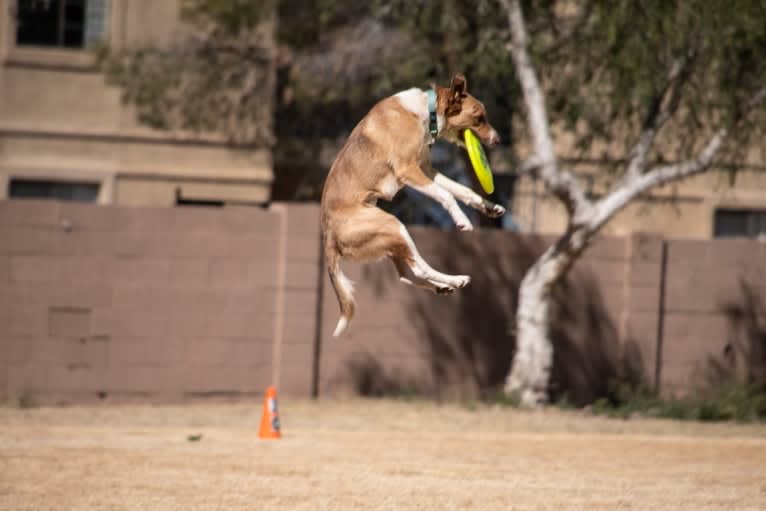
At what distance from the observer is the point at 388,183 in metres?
8.03

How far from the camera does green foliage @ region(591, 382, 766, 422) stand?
15.0 m

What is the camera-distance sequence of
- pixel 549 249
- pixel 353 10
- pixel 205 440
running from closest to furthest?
pixel 205 440
pixel 549 249
pixel 353 10

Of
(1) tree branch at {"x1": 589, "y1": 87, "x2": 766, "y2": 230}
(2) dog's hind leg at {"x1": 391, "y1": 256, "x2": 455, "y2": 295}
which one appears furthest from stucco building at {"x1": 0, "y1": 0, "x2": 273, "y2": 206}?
(2) dog's hind leg at {"x1": 391, "y1": 256, "x2": 455, "y2": 295}

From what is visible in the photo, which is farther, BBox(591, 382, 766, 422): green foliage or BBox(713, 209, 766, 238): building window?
BBox(713, 209, 766, 238): building window

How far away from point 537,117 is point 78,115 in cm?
905

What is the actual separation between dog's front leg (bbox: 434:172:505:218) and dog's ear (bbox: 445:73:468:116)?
0.44 m

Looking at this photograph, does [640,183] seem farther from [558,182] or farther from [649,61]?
[649,61]

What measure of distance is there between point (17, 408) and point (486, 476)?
5908 millimetres

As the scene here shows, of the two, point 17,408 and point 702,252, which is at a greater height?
point 702,252

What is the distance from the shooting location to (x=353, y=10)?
19.1 meters

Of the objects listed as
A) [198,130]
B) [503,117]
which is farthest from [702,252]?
[198,130]

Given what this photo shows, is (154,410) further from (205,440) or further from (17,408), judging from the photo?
(205,440)

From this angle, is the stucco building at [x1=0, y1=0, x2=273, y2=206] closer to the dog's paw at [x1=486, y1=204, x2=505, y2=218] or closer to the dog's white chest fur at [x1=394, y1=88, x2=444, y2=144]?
the dog's white chest fur at [x1=394, y1=88, x2=444, y2=144]

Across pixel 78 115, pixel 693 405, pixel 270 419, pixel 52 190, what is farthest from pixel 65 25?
pixel 693 405
